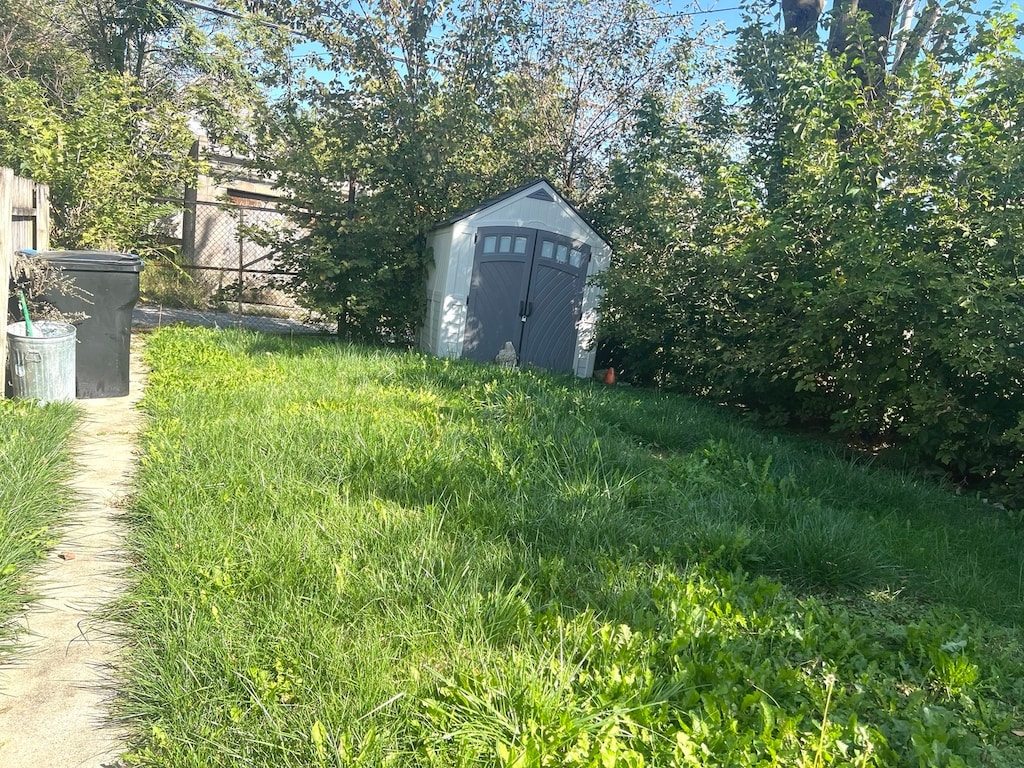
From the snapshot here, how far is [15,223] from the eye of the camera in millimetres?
6246

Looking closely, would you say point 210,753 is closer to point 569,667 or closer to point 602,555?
point 569,667

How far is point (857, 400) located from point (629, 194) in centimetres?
559

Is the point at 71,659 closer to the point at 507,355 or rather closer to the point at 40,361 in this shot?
the point at 40,361

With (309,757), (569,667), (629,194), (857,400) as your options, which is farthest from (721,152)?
(309,757)

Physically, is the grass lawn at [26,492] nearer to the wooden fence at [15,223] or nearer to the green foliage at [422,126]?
the wooden fence at [15,223]

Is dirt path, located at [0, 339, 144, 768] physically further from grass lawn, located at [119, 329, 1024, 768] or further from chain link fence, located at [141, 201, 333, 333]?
chain link fence, located at [141, 201, 333, 333]

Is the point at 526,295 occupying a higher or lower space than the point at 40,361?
higher

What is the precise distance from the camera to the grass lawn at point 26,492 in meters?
2.91

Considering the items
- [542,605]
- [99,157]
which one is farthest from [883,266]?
[99,157]

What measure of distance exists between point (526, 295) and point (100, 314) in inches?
216

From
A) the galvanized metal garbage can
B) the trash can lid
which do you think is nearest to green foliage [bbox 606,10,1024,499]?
the trash can lid

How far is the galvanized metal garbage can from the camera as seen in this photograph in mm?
5461

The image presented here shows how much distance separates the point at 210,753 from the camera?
6.81 feet

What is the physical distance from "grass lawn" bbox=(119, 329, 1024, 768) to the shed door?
16.9 ft
